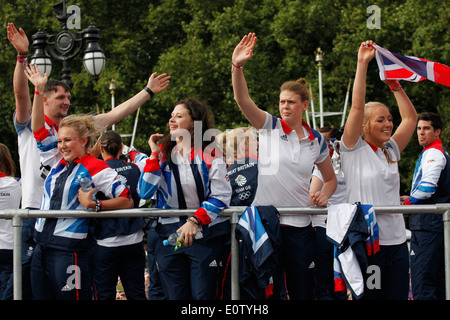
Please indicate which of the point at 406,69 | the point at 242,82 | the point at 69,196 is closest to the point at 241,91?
the point at 242,82

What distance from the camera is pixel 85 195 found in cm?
459

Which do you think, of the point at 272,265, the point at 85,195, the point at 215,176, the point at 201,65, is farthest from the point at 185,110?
the point at 201,65

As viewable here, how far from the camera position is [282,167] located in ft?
15.5

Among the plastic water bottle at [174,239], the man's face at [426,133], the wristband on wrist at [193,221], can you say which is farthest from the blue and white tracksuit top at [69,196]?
the man's face at [426,133]

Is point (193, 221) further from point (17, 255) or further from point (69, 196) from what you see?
point (17, 255)

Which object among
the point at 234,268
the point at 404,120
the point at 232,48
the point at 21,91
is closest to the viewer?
the point at 234,268

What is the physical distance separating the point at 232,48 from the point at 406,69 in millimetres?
14131

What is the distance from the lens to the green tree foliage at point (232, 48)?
60.5 ft

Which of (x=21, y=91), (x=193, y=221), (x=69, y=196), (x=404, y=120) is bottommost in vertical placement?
(x=193, y=221)

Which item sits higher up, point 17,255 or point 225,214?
point 225,214

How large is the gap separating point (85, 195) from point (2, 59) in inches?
686

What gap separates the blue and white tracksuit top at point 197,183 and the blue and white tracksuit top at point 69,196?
313 mm

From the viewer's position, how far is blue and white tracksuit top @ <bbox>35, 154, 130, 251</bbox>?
460 cm
